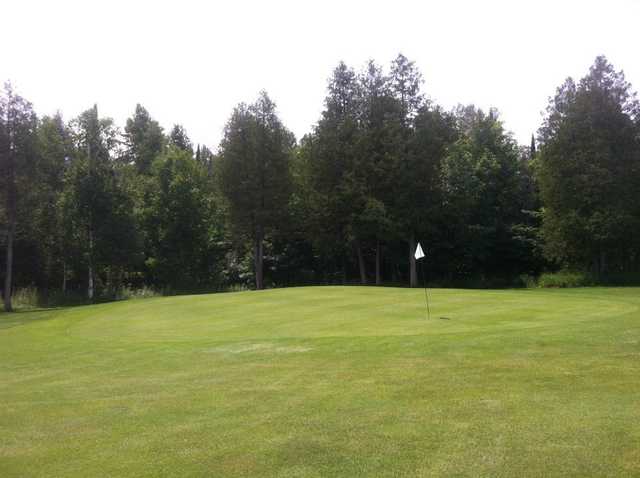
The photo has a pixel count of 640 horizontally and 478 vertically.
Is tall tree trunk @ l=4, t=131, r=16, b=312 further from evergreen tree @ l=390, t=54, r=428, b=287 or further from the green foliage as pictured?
evergreen tree @ l=390, t=54, r=428, b=287

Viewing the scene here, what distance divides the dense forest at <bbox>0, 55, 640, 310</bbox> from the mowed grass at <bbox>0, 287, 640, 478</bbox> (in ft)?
83.5

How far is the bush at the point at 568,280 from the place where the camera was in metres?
40.3

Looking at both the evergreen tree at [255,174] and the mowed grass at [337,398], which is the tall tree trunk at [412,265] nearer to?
the evergreen tree at [255,174]

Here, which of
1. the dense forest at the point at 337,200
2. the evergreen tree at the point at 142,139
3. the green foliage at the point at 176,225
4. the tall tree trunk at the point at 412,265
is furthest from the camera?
the evergreen tree at the point at 142,139

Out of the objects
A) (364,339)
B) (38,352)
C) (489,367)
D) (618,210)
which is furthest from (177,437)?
(618,210)

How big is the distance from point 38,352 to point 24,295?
30.7 m

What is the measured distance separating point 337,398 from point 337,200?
3821cm

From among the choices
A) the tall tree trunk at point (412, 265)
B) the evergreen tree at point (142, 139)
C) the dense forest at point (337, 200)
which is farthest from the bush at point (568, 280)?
the evergreen tree at point (142, 139)

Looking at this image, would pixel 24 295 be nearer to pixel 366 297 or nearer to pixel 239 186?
pixel 239 186

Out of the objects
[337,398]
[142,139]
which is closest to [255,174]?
[142,139]

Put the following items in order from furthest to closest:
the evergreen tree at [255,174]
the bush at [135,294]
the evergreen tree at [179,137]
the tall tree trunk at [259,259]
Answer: the evergreen tree at [179,137] < the tall tree trunk at [259,259] < the evergreen tree at [255,174] < the bush at [135,294]

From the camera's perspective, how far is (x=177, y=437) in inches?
288

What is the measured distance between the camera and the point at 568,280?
1612 inches

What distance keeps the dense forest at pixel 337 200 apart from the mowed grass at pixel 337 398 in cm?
2544
